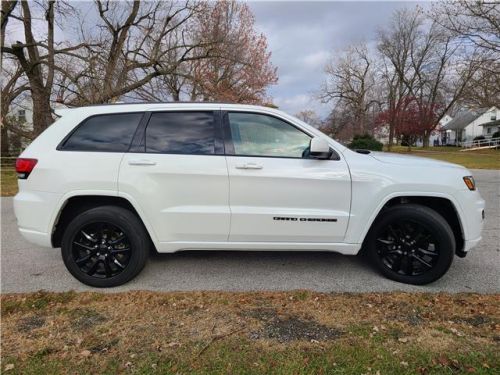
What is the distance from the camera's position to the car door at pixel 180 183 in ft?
12.2

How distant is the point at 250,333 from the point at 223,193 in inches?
55.6

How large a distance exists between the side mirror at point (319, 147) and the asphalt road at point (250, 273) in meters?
1.40

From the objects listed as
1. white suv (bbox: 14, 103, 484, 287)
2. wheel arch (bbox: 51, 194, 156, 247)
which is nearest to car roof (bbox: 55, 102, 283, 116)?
white suv (bbox: 14, 103, 484, 287)

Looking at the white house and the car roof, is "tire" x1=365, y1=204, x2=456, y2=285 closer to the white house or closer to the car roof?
the car roof

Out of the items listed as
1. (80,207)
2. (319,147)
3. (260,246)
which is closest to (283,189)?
(319,147)

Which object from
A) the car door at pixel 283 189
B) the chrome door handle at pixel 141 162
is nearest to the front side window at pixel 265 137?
the car door at pixel 283 189

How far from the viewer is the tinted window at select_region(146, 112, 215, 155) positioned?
383 cm

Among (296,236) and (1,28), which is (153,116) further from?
(1,28)

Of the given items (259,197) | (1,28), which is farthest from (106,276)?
(1,28)

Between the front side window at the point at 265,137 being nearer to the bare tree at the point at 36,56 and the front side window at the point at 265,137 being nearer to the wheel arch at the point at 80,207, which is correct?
the wheel arch at the point at 80,207

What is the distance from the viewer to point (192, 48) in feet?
64.5

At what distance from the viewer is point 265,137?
3867 mm

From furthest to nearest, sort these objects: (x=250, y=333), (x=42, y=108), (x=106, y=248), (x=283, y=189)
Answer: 1. (x=42, y=108)
2. (x=106, y=248)
3. (x=283, y=189)
4. (x=250, y=333)

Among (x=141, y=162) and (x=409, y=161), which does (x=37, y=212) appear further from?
(x=409, y=161)
